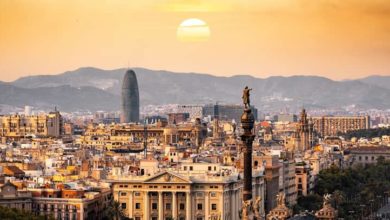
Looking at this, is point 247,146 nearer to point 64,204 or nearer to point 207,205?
point 64,204

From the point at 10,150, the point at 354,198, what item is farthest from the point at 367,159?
the point at 354,198

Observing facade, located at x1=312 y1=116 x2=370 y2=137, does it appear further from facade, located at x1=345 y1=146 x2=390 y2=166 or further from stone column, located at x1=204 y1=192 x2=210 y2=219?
stone column, located at x1=204 y1=192 x2=210 y2=219

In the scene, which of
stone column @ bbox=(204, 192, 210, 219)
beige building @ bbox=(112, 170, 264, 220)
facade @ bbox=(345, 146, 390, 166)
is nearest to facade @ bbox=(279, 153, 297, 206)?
beige building @ bbox=(112, 170, 264, 220)

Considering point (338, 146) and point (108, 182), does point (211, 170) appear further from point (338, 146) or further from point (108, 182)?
point (338, 146)

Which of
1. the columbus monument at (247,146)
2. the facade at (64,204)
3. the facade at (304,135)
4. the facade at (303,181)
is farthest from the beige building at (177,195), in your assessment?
the facade at (304,135)

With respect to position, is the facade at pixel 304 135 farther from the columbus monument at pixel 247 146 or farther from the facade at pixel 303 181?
the columbus monument at pixel 247 146

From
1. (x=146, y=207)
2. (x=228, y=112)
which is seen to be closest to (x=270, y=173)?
(x=146, y=207)
